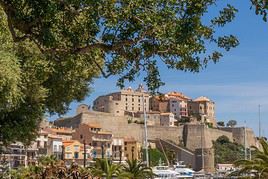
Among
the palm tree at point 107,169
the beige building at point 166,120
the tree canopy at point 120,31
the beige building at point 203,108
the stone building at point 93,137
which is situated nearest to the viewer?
the tree canopy at point 120,31

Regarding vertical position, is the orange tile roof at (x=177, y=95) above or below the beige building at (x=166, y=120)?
above

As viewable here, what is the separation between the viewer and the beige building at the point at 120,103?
400ft

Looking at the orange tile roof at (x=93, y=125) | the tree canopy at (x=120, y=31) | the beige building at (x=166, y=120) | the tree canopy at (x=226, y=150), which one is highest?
the beige building at (x=166, y=120)

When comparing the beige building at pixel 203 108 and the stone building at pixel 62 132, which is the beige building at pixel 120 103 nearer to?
the beige building at pixel 203 108

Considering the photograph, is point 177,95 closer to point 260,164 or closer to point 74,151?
point 74,151

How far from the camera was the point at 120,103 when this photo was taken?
125 metres

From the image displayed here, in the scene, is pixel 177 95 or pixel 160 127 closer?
pixel 160 127

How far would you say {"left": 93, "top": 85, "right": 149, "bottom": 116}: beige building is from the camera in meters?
122

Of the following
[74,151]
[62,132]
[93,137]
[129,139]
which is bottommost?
[74,151]

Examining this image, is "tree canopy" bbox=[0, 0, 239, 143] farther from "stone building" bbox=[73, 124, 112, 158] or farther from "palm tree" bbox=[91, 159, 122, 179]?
"stone building" bbox=[73, 124, 112, 158]

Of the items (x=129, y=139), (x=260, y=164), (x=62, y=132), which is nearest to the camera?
(x=260, y=164)

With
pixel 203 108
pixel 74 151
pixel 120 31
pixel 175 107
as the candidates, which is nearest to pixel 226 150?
pixel 175 107

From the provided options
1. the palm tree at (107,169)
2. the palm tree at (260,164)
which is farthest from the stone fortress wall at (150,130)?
the palm tree at (260,164)

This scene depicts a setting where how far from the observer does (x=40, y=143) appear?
82875mm
